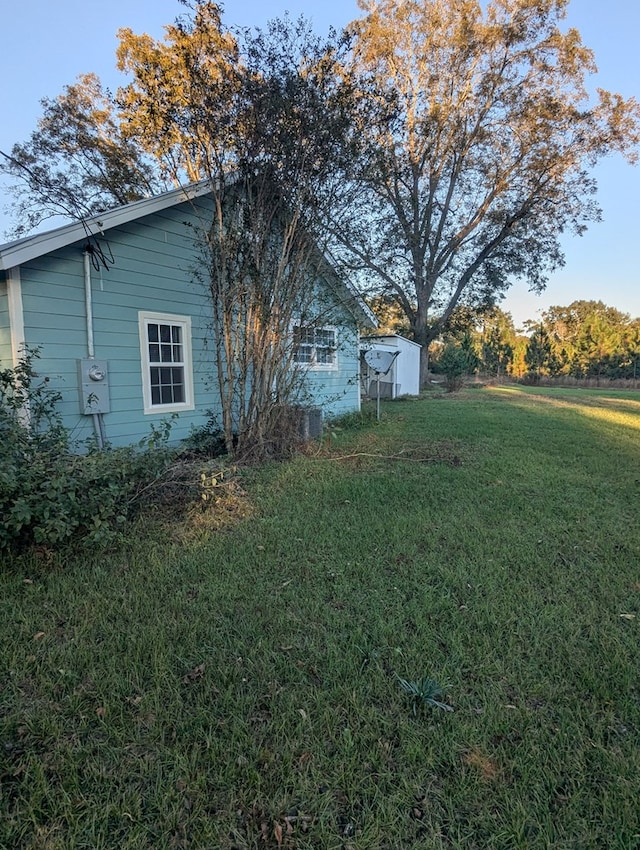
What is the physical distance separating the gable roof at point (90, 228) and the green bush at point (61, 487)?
1.42m

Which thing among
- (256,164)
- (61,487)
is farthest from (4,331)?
(256,164)

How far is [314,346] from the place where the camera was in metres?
7.60

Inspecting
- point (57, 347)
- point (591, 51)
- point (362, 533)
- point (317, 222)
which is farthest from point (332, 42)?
point (591, 51)

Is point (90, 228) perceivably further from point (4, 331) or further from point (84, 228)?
point (4, 331)

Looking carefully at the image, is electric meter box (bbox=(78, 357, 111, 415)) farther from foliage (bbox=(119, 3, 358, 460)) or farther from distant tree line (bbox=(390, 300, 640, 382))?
distant tree line (bbox=(390, 300, 640, 382))

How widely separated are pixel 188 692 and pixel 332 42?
7.31 meters

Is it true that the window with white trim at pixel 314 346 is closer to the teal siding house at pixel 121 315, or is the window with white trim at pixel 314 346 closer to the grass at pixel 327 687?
the teal siding house at pixel 121 315

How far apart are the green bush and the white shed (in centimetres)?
1173

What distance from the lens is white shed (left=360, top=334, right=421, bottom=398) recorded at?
57.0 feet

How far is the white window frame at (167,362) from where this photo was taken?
633 cm

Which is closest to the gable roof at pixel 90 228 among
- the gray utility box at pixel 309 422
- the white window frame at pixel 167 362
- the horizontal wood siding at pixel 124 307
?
the horizontal wood siding at pixel 124 307

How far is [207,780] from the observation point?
1.58m

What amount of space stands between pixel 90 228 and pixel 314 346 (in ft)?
12.1

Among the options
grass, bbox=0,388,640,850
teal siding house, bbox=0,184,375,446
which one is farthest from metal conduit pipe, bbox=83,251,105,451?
grass, bbox=0,388,640,850
